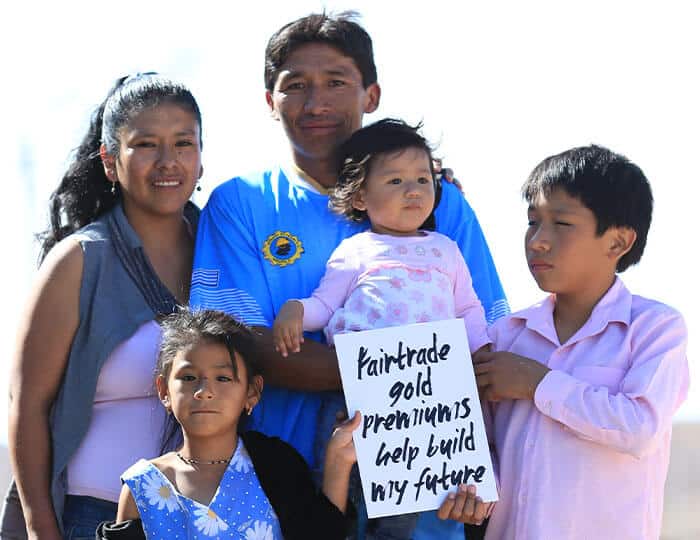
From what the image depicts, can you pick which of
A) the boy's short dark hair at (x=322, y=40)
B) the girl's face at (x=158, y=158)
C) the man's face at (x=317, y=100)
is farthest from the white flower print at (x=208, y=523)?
the boy's short dark hair at (x=322, y=40)

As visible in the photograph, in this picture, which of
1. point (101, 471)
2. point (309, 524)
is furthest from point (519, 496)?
point (101, 471)

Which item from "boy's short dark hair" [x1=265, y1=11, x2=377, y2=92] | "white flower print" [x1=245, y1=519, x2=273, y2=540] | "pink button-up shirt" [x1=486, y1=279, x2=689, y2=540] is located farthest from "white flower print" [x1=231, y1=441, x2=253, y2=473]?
"boy's short dark hair" [x1=265, y1=11, x2=377, y2=92]

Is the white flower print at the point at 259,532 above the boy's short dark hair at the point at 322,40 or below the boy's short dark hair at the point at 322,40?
below

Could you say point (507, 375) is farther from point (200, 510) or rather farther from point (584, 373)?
point (200, 510)

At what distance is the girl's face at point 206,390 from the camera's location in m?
4.84

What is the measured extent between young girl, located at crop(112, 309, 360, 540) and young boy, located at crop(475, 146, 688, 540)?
60 centimetres

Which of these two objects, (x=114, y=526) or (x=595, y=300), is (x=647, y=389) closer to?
(x=595, y=300)

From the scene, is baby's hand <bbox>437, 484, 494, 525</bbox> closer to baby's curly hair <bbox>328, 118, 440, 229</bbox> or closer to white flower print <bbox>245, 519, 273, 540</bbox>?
white flower print <bbox>245, 519, 273, 540</bbox>

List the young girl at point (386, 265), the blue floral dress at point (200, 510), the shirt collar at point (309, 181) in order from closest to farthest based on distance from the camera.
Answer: the blue floral dress at point (200, 510) < the young girl at point (386, 265) < the shirt collar at point (309, 181)

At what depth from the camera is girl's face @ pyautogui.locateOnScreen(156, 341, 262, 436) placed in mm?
4836

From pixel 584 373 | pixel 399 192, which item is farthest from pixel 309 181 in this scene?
pixel 584 373

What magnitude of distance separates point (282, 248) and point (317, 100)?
2.13 feet

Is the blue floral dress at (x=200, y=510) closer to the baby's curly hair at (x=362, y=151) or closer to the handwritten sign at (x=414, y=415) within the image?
the handwritten sign at (x=414, y=415)

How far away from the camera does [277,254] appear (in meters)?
5.39
